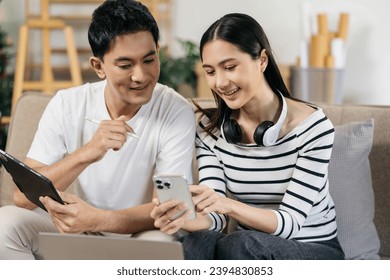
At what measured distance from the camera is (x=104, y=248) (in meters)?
1.43

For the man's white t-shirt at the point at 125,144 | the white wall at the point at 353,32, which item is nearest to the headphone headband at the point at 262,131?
the man's white t-shirt at the point at 125,144

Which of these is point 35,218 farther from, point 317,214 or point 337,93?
point 337,93

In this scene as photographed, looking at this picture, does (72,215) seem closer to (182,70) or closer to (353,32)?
(182,70)

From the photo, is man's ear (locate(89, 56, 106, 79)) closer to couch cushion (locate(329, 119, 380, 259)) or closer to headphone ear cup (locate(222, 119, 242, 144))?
headphone ear cup (locate(222, 119, 242, 144))

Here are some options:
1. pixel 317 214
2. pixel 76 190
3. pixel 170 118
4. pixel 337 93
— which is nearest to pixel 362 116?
pixel 317 214

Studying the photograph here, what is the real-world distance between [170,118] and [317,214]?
0.47 metres

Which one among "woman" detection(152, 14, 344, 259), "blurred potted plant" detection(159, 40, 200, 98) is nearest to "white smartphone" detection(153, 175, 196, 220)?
"woman" detection(152, 14, 344, 259)

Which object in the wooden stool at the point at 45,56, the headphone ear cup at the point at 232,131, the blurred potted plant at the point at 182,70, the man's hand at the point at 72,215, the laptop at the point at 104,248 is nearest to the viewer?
the laptop at the point at 104,248

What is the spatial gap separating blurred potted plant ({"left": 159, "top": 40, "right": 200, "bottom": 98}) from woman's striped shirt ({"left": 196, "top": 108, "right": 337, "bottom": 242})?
2.76 metres

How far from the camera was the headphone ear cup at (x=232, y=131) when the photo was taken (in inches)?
70.1

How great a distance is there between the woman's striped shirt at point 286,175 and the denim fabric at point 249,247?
0.05 metres

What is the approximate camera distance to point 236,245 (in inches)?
63.8

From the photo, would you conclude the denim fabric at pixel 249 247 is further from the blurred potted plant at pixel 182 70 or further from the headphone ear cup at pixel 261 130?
the blurred potted plant at pixel 182 70

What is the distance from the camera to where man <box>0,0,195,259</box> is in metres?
1.75
